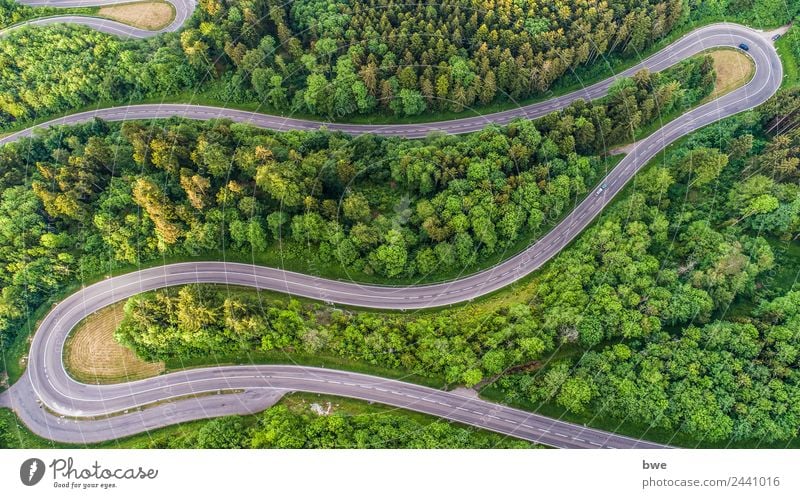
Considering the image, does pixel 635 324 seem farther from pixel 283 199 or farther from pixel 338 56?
A: pixel 338 56

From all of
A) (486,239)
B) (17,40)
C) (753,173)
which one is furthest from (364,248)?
(17,40)

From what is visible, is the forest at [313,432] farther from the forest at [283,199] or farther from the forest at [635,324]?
the forest at [283,199]

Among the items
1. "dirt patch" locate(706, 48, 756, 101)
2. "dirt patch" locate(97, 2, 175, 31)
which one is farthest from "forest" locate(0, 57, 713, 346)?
"dirt patch" locate(97, 2, 175, 31)

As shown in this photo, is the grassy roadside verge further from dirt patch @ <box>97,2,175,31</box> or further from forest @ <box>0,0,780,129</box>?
dirt patch @ <box>97,2,175,31</box>

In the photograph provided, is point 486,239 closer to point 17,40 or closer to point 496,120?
point 496,120
